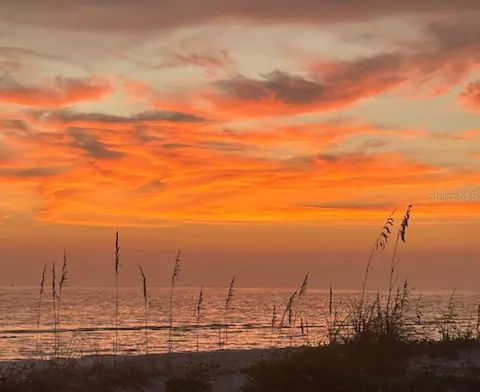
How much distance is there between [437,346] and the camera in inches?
528

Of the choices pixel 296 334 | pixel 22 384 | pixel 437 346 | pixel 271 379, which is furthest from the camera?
pixel 296 334

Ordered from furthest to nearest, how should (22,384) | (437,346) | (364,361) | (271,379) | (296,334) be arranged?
(296,334)
(437,346)
(364,361)
(271,379)
(22,384)

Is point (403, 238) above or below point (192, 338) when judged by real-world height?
above

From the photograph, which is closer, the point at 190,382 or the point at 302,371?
the point at 190,382

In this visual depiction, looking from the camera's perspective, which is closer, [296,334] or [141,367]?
[141,367]

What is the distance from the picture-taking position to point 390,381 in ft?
37.6

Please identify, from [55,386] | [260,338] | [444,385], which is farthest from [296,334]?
[55,386]

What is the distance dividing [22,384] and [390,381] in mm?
5530

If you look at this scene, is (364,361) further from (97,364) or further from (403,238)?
(97,364)

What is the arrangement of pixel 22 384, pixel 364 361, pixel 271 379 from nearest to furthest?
pixel 22 384 < pixel 271 379 < pixel 364 361

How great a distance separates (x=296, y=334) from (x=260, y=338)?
1475 mm

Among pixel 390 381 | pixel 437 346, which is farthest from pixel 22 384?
pixel 437 346

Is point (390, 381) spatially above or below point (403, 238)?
below

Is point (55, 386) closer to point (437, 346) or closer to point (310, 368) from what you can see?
point (310, 368)
